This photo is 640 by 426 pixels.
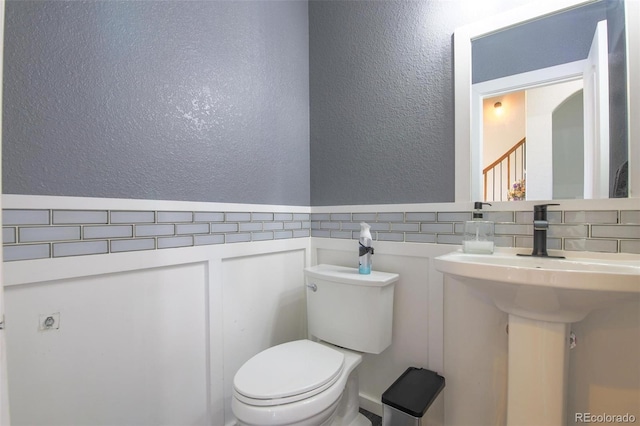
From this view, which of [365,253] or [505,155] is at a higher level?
[505,155]

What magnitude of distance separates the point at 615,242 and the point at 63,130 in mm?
1843

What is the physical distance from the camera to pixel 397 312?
4.69 feet

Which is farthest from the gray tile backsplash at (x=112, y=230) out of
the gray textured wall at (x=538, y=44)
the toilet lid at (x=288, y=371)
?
the gray textured wall at (x=538, y=44)

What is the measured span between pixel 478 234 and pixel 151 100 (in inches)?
54.3

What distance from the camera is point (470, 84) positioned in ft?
4.17

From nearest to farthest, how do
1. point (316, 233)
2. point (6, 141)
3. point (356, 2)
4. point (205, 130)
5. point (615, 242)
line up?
1. point (6, 141)
2. point (615, 242)
3. point (205, 130)
4. point (356, 2)
5. point (316, 233)

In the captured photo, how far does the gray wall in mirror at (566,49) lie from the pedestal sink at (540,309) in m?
0.44

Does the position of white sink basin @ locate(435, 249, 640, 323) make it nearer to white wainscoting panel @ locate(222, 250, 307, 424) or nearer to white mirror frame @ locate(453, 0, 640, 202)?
white mirror frame @ locate(453, 0, 640, 202)

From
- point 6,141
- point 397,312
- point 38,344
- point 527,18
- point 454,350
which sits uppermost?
point 527,18

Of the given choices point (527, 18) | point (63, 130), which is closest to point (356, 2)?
point (527, 18)

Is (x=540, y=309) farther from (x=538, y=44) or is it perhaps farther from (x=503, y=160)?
(x=538, y=44)

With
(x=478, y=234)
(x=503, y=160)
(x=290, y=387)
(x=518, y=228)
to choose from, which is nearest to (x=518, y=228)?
(x=518, y=228)

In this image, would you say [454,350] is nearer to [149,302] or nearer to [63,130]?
[149,302]

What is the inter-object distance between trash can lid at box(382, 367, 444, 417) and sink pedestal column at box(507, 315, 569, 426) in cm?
28
